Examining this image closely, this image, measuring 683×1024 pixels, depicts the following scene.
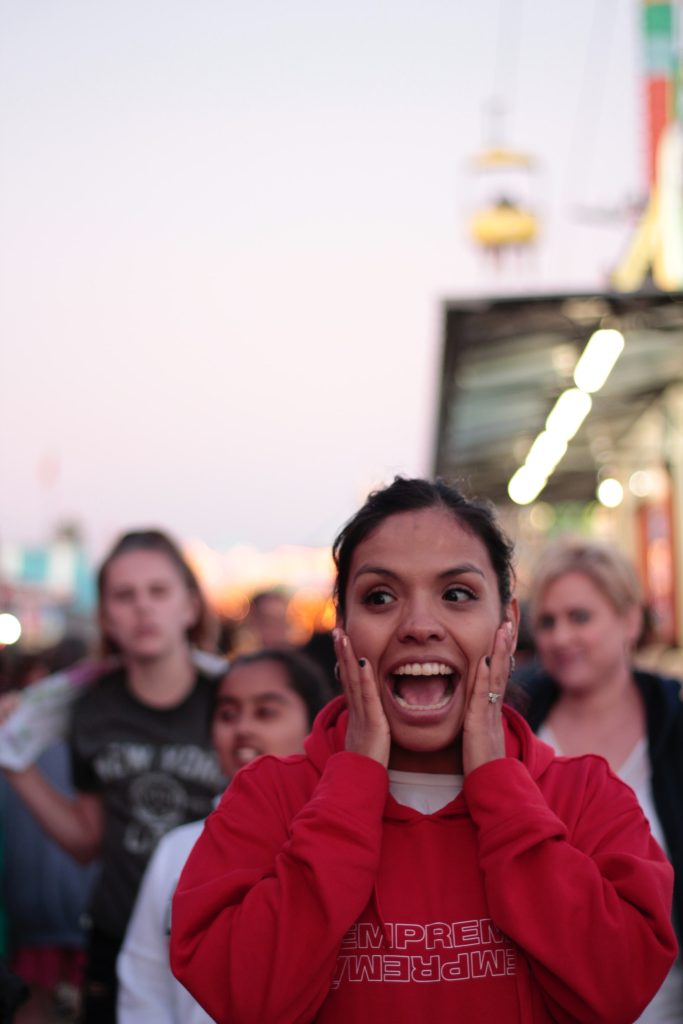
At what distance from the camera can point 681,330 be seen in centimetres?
926

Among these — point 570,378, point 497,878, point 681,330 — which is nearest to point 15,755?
point 497,878

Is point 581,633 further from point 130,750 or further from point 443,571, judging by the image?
point 443,571

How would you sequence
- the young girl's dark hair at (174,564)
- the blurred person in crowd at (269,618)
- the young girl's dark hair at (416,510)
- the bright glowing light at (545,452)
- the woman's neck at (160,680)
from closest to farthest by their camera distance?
the young girl's dark hair at (416,510), the woman's neck at (160,680), the young girl's dark hair at (174,564), the blurred person in crowd at (269,618), the bright glowing light at (545,452)

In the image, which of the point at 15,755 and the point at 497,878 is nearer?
the point at 497,878

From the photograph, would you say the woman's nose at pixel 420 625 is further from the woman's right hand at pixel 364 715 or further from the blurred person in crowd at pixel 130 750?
the blurred person in crowd at pixel 130 750

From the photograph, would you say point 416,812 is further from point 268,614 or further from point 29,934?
point 268,614

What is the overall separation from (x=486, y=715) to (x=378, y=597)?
0.28m

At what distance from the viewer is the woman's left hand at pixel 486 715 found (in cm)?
204

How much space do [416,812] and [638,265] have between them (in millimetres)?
16297

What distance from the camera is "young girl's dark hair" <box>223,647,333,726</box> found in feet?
11.4

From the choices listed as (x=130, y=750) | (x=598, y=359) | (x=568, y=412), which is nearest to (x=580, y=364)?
(x=598, y=359)

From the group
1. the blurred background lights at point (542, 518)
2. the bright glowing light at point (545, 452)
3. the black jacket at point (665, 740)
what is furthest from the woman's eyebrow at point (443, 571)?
the blurred background lights at point (542, 518)

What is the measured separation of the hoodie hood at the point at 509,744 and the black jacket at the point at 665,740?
39.8 inches

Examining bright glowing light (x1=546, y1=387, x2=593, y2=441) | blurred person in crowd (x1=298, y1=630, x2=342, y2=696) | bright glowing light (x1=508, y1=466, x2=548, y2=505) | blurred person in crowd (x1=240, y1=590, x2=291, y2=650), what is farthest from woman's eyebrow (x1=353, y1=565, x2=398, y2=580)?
bright glowing light (x1=508, y1=466, x2=548, y2=505)
